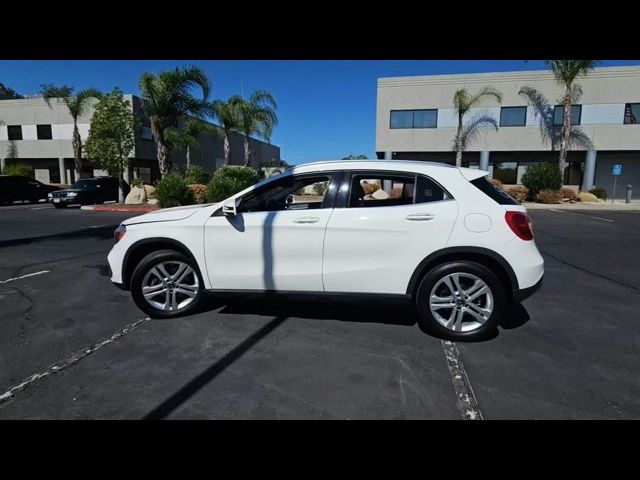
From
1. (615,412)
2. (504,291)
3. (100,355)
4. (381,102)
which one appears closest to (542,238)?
(504,291)

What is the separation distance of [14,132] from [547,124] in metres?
40.3

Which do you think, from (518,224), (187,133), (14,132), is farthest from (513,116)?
(14,132)

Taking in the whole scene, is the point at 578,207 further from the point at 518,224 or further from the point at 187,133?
the point at 187,133

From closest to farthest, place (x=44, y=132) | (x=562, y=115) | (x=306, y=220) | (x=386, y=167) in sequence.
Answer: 1. (x=306, y=220)
2. (x=386, y=167)
3. (x=562, y=115)
4. (x=44, y=132)

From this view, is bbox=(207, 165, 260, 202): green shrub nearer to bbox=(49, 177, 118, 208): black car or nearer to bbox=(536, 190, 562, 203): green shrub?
bbox=(49, 177, 118, 208): black car

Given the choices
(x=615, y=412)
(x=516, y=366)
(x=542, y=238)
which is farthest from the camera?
(x=542, y=238)

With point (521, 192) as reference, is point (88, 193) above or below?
below

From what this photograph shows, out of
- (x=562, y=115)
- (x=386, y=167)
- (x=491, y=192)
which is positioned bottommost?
(x=491, y=192)

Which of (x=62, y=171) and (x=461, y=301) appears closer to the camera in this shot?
(x=461, y=301)

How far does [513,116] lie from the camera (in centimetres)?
2541

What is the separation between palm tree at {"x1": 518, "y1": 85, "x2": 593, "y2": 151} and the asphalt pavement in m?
23.5
